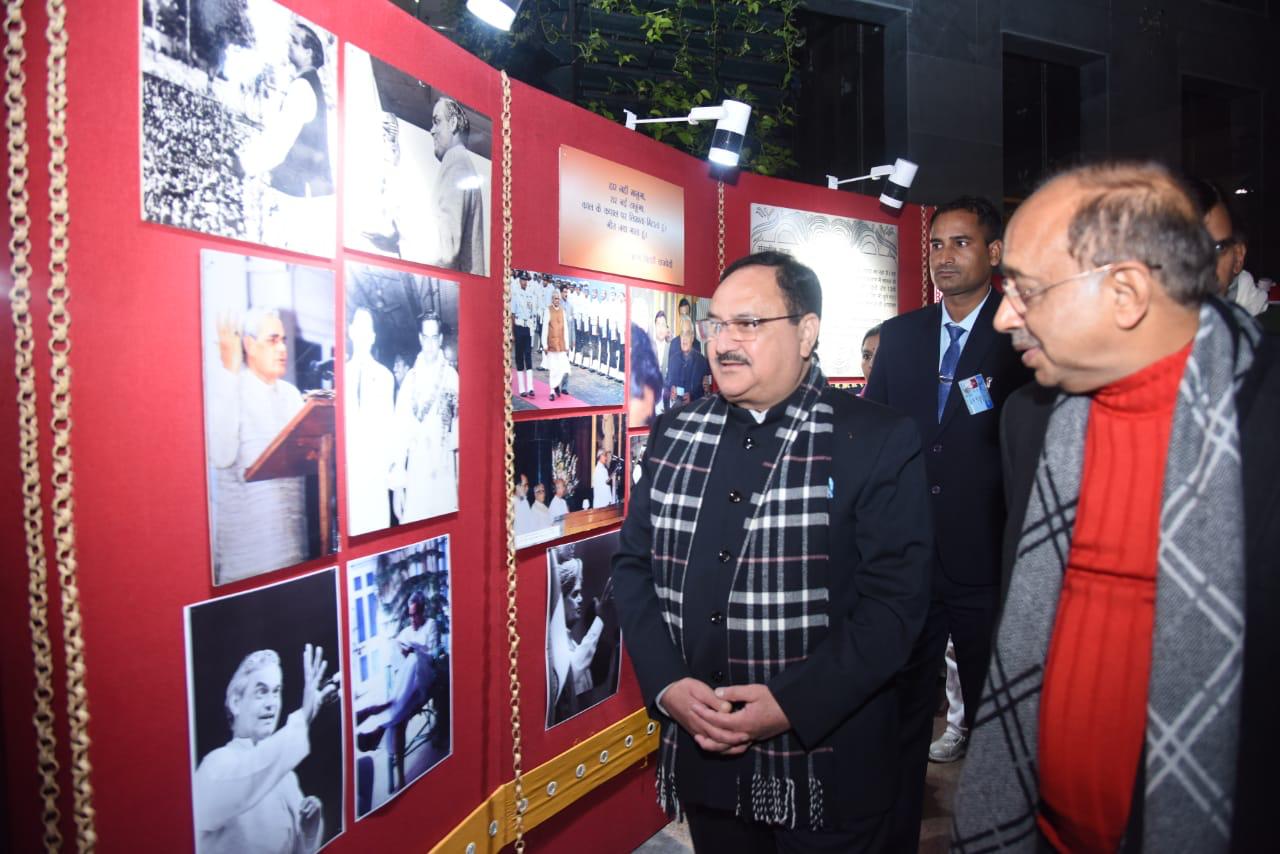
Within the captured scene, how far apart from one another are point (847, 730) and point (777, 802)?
21cm

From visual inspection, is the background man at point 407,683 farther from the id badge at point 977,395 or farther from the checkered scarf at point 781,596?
the id badge at point 977,395

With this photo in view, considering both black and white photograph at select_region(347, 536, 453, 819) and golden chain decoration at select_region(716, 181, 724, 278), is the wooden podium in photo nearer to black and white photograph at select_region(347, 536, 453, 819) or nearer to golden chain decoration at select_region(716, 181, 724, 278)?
black and white photograph at select_region(347, 536, 453, 819)

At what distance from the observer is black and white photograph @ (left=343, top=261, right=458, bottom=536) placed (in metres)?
1.56

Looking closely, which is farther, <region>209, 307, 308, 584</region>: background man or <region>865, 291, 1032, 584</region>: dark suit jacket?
<region>865, 291, 1032, 584</region>: dark suit jacket

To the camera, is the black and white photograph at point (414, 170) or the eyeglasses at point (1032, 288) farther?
the black and white photograph at point (414, 170)

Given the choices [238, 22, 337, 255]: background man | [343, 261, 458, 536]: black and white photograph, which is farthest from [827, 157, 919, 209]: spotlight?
[238, 22, 337, 255]: background man

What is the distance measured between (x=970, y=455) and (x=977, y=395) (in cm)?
20

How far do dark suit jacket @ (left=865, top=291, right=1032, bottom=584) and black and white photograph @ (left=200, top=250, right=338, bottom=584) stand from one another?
5.72 ft

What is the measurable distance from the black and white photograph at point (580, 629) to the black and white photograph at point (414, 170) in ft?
3.11

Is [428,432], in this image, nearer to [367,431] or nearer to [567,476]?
[367,431]

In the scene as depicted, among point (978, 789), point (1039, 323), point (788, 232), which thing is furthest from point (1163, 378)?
point (788, 232)

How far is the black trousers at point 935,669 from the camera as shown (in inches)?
91.3

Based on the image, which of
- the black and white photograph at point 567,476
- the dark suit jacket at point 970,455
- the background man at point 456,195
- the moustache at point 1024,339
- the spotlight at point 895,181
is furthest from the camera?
the spotlight at point 895,181

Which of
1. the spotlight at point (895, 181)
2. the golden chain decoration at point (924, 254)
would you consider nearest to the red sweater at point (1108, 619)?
the spotlight at point (895, 181)
